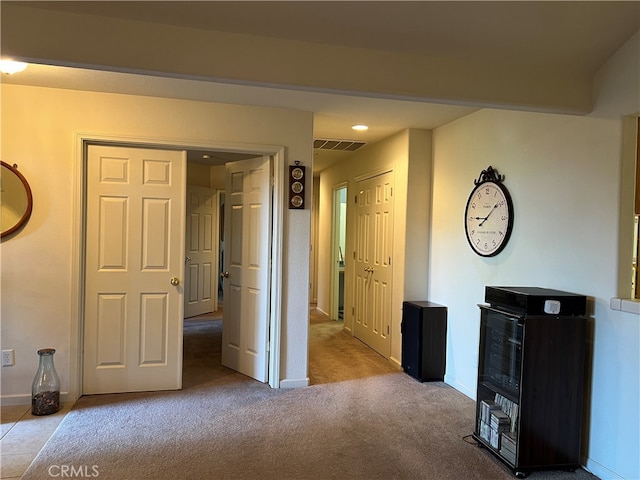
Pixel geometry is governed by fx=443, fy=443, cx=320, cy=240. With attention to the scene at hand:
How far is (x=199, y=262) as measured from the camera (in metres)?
6.77

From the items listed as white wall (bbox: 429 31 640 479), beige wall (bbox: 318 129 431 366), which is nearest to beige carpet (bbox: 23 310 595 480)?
white wall (bbox: 429 31 640 479)

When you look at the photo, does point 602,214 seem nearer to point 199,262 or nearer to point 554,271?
point 554,271

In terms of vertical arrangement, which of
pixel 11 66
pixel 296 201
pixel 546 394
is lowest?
pixel 546 394

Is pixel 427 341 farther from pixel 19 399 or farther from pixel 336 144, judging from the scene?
pixel 19 399

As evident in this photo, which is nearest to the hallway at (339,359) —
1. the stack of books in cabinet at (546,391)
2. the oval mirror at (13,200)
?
Result: the stack of books in cabinet at (546,391)

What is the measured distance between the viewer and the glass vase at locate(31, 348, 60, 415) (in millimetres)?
3043

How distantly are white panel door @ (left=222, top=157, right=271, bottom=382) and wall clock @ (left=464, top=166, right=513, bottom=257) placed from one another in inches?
65.6

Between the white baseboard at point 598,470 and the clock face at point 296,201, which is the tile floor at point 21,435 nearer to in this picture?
the clock face at point 296,201

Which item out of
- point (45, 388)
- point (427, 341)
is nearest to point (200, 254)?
point (45, 388)

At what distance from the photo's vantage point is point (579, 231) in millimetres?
2584

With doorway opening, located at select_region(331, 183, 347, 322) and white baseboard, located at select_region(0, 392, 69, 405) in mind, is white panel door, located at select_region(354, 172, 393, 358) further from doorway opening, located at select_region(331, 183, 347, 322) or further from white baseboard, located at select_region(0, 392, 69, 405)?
white baseboard, located at select_region(0, 392, 69, 405)

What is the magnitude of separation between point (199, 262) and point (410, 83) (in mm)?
5192

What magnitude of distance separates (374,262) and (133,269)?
257 cm

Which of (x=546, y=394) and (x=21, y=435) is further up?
(x=546, y=394)
